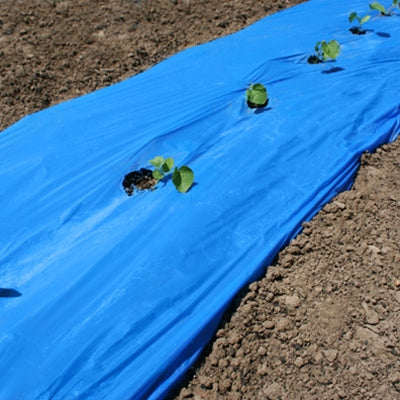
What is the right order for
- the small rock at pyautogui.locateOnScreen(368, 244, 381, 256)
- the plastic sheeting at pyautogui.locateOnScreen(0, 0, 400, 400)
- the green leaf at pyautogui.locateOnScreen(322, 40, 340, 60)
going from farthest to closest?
the green leaf at pyautogui.locateOnScreen(322, 40, 340, 60) < the small rock at pyautogui.locateOnScreen(368, 244, 381, 256) < the plastic sheeting at pyautogui.locateOnScreen(0, 0, 400, 400)

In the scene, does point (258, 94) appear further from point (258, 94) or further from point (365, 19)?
point (365, 19)

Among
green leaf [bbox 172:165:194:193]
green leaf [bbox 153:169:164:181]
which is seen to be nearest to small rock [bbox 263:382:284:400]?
green leaf [bbox 172:165:194:193]

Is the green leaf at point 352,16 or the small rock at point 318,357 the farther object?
the green leaf at point 352,16

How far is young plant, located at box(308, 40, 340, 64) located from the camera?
290 cm

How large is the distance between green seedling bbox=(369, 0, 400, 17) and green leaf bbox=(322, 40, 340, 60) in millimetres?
632

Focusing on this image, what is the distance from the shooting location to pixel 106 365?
1649 mm

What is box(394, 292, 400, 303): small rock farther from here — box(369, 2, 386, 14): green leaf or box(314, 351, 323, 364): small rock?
box(369, 2, 386, 14): green leaf

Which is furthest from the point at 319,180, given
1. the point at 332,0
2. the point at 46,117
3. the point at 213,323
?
the point at 332,0

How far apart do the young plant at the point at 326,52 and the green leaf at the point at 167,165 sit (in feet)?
4.32

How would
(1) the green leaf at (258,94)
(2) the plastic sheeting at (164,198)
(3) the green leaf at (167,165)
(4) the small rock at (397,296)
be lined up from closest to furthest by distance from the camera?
1. (2) the plastic sheeting at (164,198)
2. (4) the small rock at (397,296)
3. (3) the green leaf at (167,165)
4. (1) the green leaf at (258,94)

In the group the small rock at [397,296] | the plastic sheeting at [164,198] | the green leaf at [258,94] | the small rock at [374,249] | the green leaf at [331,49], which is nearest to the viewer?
the plastic sheeting at [164,198]

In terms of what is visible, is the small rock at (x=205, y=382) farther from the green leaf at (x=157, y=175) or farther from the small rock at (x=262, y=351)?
the green leaf at (x=157, y=175)

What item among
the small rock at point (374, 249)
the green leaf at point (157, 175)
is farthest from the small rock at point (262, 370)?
the green leaf at point (157, 175)

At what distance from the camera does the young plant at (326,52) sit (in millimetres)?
2904
